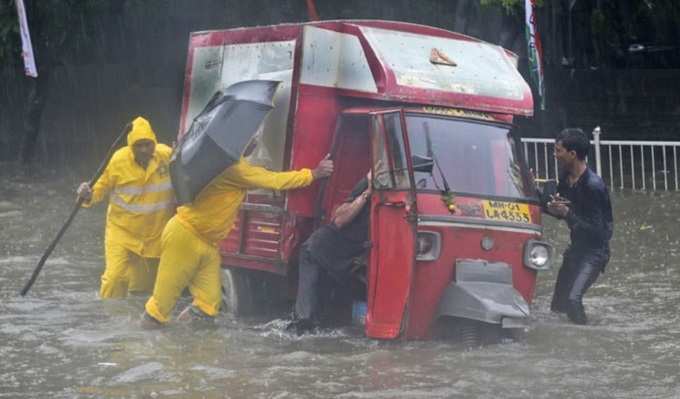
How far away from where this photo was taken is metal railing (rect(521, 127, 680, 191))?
67.7ft

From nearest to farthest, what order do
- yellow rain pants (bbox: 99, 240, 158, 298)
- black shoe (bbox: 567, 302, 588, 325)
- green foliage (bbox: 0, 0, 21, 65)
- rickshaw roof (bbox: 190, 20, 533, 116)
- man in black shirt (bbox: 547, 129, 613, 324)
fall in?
rickshaw roof (bbox: 190, 20, 533, 116), man in black shirt (bbox: 547, 129, 613, 324), black shoe (bbox: 567, 302, 588, 325), yellow rain pants (bbox: 99, 240, 158, 298), green foliage (bbox: 0, 0, 21, 65)

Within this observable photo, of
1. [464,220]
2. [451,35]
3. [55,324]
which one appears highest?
[451,35]

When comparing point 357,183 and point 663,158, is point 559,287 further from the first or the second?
point 663,158

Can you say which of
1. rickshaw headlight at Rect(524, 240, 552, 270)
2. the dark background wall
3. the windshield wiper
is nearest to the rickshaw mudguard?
rickshaw headlight at Rect(524, 240, 552, 270)

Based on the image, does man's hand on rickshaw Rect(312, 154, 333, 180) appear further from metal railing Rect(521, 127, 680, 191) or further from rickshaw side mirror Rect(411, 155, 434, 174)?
metal railing Rect(521, 127, 680, 191)

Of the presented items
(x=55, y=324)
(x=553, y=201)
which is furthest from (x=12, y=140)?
(x=553, y=201)

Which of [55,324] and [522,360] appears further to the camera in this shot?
[55,324]

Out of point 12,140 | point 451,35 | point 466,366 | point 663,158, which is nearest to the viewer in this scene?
point 466,366

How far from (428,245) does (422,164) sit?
60cm

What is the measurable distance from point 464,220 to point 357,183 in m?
1.11

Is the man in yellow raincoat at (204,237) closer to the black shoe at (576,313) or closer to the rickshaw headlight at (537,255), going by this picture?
the rickshaw headlight at (537,255)

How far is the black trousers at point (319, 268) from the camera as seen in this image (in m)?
10.9

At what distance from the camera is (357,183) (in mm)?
11242

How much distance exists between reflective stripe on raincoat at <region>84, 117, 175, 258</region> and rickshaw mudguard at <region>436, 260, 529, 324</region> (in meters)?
3.09
